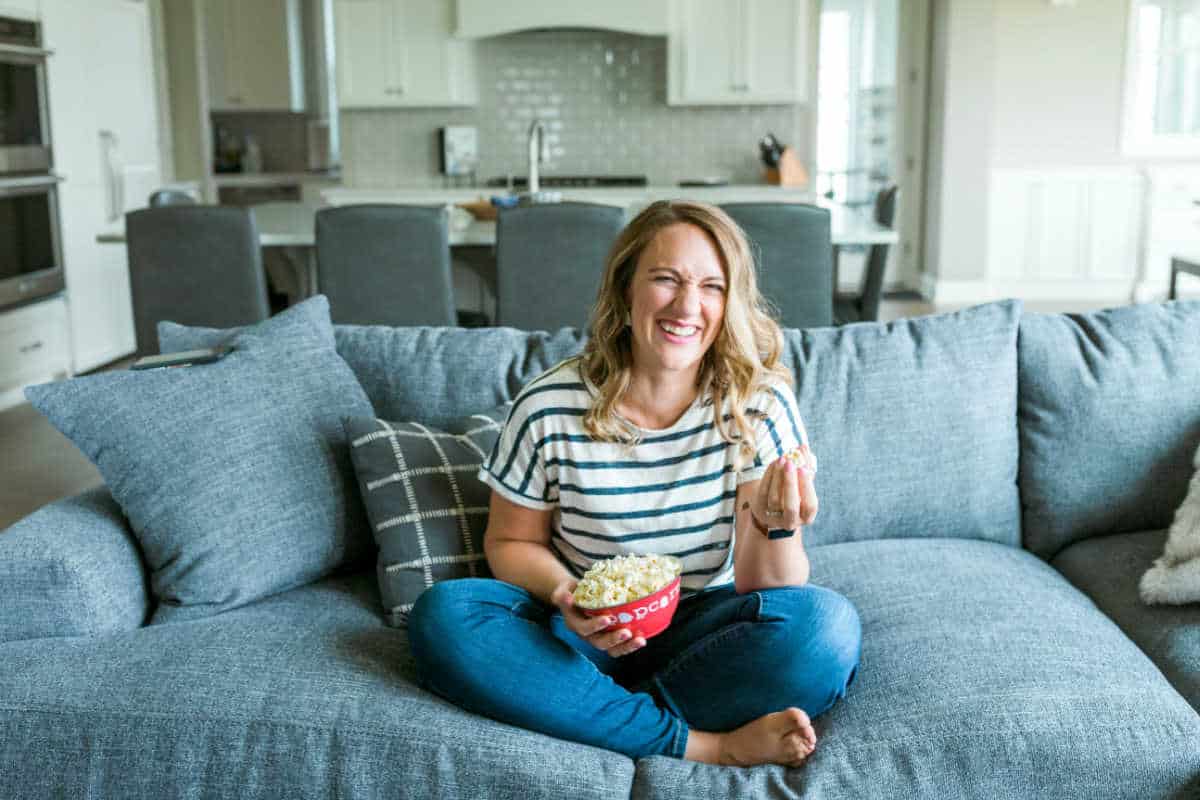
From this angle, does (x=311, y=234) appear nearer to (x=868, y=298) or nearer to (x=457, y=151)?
(x=868, y=298)

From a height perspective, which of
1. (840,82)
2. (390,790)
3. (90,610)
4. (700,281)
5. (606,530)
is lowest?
(390,790)

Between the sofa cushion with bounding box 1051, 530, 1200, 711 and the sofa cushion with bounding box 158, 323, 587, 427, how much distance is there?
1.00m

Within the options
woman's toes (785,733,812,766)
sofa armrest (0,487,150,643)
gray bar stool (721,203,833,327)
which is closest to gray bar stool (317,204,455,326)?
gray bar stool (721,203,833,327)

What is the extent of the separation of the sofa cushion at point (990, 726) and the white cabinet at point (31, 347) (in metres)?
4.52

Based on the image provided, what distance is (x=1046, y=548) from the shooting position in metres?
2.32

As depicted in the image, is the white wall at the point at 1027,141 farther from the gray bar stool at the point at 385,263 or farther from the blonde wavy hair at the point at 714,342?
the blonde wavy hair at the point at 714,342

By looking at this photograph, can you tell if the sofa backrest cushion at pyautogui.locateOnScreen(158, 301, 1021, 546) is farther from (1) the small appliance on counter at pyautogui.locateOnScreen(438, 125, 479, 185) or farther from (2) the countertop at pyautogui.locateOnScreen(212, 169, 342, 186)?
(2) the countertop at pyautogui.locateOnScreen(212, 169, 342, 186)

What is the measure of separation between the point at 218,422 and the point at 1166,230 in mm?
7449

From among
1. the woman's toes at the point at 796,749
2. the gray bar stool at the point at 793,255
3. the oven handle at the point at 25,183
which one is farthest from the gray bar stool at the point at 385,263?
the woman's toes at the point at 796,749

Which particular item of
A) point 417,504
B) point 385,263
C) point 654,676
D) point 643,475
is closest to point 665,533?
point 643,475

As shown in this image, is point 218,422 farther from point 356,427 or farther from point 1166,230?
point 1166,230

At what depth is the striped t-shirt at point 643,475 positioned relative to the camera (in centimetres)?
184

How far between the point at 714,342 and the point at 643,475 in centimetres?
23

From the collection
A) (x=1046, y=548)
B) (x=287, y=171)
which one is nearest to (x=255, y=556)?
(x=1046, y=548)
